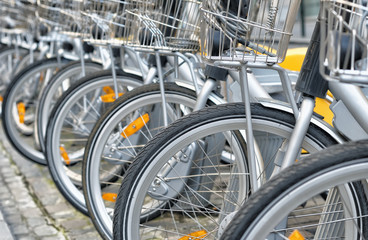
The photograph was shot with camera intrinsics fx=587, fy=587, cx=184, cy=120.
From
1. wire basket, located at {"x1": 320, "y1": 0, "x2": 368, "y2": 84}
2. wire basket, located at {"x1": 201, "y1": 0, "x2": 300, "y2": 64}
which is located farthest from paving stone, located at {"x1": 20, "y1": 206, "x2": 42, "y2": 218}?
wire basket, located at {"x1": 320, "y1": 0, "x2": 368, "y2": 84}

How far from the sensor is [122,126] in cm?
293

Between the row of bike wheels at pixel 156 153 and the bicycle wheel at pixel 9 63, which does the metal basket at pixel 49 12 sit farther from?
the bicycle wheel at pixel 9 63

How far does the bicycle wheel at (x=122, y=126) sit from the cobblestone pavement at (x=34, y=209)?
1.58 ft

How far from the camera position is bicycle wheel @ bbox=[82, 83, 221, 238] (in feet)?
8.75

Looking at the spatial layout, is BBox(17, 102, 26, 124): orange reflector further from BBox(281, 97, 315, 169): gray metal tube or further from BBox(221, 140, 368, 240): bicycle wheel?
BBox(221, 140, 368, 240): bicycle wheel

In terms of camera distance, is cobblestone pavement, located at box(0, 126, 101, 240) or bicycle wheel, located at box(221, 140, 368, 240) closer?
bicycle wheel, located at box(221, 140, 368, 240)

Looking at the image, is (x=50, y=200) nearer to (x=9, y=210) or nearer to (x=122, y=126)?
(x=9, y=210)

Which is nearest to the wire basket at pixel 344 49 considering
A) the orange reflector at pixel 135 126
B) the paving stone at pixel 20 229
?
the orange reflector at pixel 135 126

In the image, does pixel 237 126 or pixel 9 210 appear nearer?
pixel 237 126

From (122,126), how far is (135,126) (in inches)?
2.6

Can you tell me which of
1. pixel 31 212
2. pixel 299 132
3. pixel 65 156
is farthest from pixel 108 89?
pixel 299 132

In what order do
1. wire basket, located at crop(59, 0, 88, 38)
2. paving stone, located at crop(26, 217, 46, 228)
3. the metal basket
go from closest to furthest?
paving stone, located at crop(26, 217, 46, 228) → wire basket, located at crop(59, 0, 88, 38) → the metal basket

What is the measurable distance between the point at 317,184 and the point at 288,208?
0.31 feet

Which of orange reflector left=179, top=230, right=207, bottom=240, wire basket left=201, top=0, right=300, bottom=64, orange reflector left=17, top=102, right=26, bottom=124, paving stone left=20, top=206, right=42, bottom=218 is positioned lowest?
paving stone left=20, top=206, right=42, bottom=218
